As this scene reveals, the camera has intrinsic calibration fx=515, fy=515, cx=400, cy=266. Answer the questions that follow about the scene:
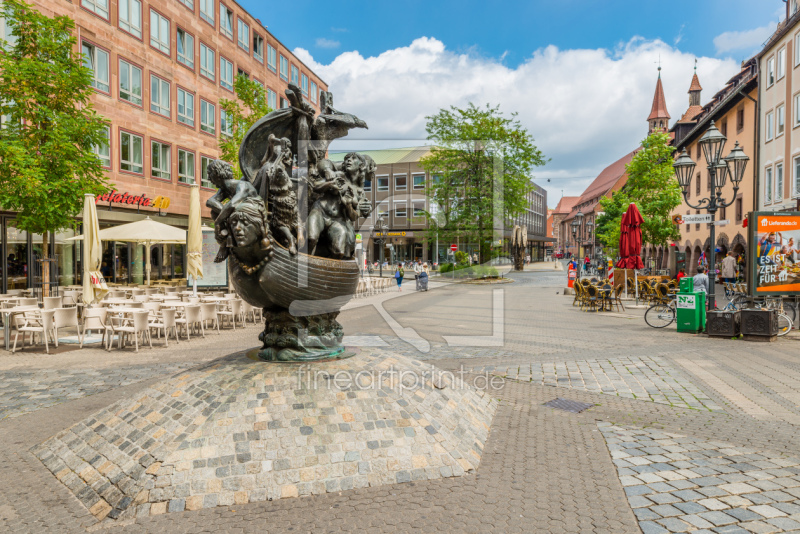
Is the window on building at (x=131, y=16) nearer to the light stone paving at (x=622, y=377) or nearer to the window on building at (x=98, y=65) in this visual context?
the window on building at (x=98, y=65)

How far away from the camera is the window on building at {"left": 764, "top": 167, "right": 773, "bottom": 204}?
90.8 ft

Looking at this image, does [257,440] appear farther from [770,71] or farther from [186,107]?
[770,71]

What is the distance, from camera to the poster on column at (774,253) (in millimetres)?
13273

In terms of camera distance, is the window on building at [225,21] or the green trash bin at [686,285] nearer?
the green trash bin at [686,285]

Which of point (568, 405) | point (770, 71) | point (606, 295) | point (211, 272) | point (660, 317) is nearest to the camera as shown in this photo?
point (568, 405)

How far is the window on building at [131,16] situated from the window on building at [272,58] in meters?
12.2

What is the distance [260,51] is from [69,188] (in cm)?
2711

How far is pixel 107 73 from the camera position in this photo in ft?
77.4

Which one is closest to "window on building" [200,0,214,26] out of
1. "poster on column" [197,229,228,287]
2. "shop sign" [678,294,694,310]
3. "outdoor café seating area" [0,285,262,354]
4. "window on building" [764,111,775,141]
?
"poster on column" [197,229,228,287]

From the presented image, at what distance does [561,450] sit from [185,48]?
30549 millimetres

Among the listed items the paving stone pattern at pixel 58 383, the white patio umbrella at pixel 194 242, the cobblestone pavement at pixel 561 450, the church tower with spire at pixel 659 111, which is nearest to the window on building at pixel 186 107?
the white patio umbrella at pixel 194 242

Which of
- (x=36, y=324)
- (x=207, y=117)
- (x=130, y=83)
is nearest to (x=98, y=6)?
(x=130, y=83)

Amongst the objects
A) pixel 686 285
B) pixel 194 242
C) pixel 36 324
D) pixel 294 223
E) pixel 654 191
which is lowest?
pixel 36 324

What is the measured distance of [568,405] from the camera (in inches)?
262
